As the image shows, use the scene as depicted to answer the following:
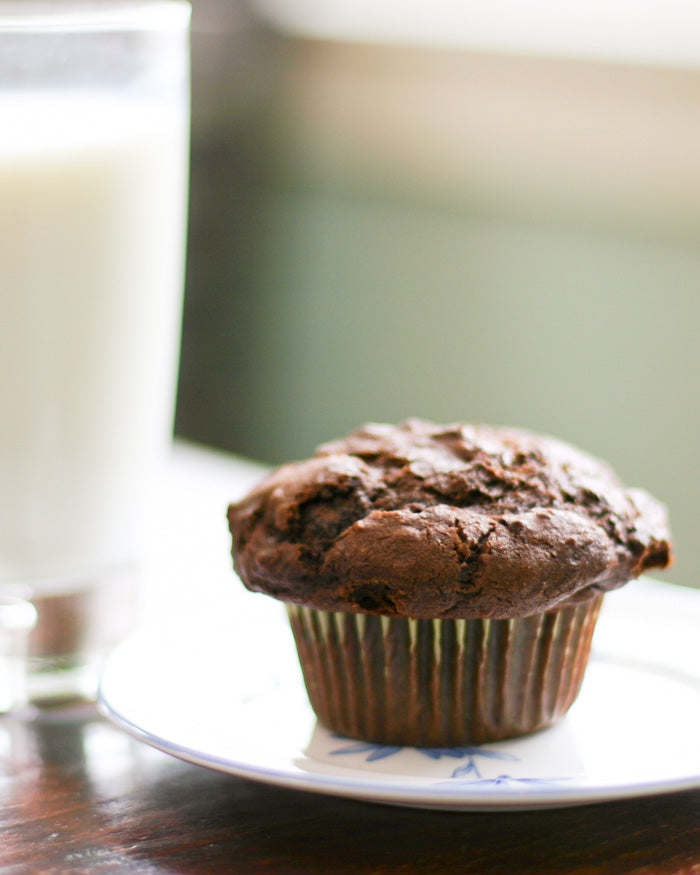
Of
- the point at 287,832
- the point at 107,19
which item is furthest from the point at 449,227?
the point at 287,832

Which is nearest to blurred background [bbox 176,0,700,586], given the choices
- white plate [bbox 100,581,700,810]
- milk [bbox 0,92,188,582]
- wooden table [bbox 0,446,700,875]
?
white plate [bbox 100,581,700,810]

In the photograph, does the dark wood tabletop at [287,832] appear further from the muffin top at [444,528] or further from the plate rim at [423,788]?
the muffin top at [444,528]

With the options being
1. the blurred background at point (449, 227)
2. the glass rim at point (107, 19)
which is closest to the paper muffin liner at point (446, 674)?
the glass rim at point (107, 19)

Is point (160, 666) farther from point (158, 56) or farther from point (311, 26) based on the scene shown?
point (311, 26)

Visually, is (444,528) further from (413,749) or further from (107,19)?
(107,19)

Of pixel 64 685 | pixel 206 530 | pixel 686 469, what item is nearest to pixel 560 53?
pixel 686 469

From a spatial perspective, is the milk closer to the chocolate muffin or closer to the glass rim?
the glass rim

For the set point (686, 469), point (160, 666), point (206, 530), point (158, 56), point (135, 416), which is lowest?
point (686, 469)
